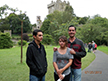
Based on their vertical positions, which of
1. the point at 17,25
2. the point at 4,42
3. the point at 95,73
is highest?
the point at 17,25

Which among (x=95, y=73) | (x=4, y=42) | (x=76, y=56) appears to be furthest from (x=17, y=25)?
(x=76, y=56)

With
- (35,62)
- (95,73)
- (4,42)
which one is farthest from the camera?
(4,42)

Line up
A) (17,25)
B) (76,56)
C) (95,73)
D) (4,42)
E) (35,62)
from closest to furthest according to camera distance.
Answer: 1. (35,62)
2. (76,56)
3. (95,73)
4. (4,42)
5. (17,25)

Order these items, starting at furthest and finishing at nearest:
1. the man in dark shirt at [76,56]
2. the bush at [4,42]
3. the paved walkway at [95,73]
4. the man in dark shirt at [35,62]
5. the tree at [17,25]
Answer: the tree at [17,25]
the bush at [4,42]
the paved walkway at [95,73]
the man in dark shirt at [76,56]
the man in dark shirt at [35,62]

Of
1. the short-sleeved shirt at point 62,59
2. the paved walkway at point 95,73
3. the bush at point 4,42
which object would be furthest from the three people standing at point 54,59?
the bush at point 4,42

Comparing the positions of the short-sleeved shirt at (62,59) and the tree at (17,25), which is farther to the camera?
the tree at (17,25)

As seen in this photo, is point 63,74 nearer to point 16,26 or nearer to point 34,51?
point 34,51

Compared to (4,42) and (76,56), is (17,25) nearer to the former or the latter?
(4,42)

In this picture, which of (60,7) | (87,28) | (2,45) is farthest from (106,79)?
(60,7)

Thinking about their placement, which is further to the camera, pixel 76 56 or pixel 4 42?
pixel 4 42

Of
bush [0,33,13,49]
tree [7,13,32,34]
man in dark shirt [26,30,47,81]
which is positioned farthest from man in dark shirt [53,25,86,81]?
tree [7,13,32,34]

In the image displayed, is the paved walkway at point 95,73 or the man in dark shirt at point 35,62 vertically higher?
the man in dark shirt at point 35,62

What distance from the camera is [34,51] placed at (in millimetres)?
2510

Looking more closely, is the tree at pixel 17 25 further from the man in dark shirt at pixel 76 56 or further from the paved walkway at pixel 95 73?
the man in dark shirt at pixel 76 56
